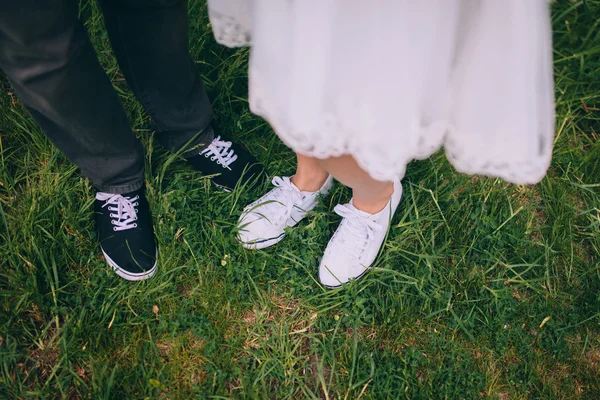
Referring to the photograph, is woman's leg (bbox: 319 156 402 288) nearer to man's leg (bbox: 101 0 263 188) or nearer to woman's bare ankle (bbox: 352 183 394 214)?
woman's bare ankle (bbox: 352 183 394 214)

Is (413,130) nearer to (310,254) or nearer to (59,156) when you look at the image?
(310,254)

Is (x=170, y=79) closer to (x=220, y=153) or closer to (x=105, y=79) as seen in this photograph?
(x=105, y=79)

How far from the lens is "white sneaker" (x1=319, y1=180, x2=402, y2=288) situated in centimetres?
164

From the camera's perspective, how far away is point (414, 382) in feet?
4.98

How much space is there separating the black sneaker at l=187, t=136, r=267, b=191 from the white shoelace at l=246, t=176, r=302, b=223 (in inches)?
4.5

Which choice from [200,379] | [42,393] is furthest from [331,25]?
[42,393]

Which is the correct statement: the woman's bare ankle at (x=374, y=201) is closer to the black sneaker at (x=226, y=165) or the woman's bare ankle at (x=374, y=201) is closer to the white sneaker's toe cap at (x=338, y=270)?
the white sneaker's toe cap at (x=338, y=270)

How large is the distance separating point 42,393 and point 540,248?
1.96 meters

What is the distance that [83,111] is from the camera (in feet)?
4.35

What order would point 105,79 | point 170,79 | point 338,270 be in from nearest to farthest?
point 105,79, point 170,79, point 338,270

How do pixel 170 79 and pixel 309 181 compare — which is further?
pixel 309 181

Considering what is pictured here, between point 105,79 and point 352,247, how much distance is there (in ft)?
3.44

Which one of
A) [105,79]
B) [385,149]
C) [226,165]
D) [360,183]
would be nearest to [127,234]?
[226,165]

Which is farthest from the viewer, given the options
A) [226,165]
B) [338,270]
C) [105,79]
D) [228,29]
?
[226,165]
